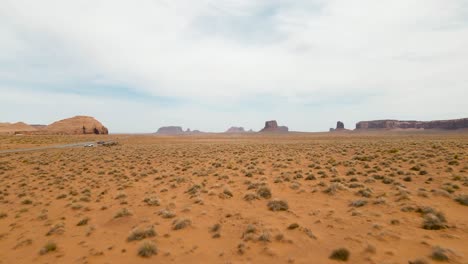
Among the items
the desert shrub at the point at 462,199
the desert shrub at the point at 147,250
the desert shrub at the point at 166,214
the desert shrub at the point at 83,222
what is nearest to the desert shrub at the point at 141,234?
the desert shrub at the point at 147,250

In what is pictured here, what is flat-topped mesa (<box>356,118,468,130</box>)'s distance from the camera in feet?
478

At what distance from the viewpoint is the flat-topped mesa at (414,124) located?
146 metres

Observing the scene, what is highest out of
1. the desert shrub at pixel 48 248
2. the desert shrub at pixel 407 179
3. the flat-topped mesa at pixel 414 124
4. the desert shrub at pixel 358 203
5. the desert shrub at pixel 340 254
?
the flat-topped mesa at pixel 414 124

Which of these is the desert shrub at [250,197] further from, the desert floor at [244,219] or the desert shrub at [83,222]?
the desert shrub at [83,222]

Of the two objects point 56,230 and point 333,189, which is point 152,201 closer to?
point 56,230

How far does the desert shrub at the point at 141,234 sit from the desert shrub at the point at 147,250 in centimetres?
103

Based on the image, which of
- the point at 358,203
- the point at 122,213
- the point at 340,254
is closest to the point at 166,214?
the point at 122,213

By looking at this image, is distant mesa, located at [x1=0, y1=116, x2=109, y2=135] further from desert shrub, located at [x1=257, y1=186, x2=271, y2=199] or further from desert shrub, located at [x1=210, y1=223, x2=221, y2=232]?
desert shrub, located at [x1=210, y1=223, x2=221, y2=232]

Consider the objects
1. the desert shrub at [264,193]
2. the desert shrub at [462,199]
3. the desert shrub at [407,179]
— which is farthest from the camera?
the desert shrub at [407,179]

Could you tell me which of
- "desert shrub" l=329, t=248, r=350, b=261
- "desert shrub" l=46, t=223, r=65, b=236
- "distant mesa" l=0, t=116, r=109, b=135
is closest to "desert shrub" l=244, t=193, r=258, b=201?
"desert shrub" l=329, t=248, r=350, b=261

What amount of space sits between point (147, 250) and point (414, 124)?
219 meters

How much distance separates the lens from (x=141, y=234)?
27.9 ft

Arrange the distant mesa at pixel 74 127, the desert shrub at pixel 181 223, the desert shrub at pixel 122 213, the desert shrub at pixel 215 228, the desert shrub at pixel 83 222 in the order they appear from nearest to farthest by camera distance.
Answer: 1. the desert shrub at pixel 215 228
2. the desert shrub at pixel 181 223
3. the desert shrub at pixel 83 222
4. the desert shrub at pixel 122 213
5. the distant mesa at pixel 74 127

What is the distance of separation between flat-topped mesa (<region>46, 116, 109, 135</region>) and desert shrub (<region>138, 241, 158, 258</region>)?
126534 millimetres
